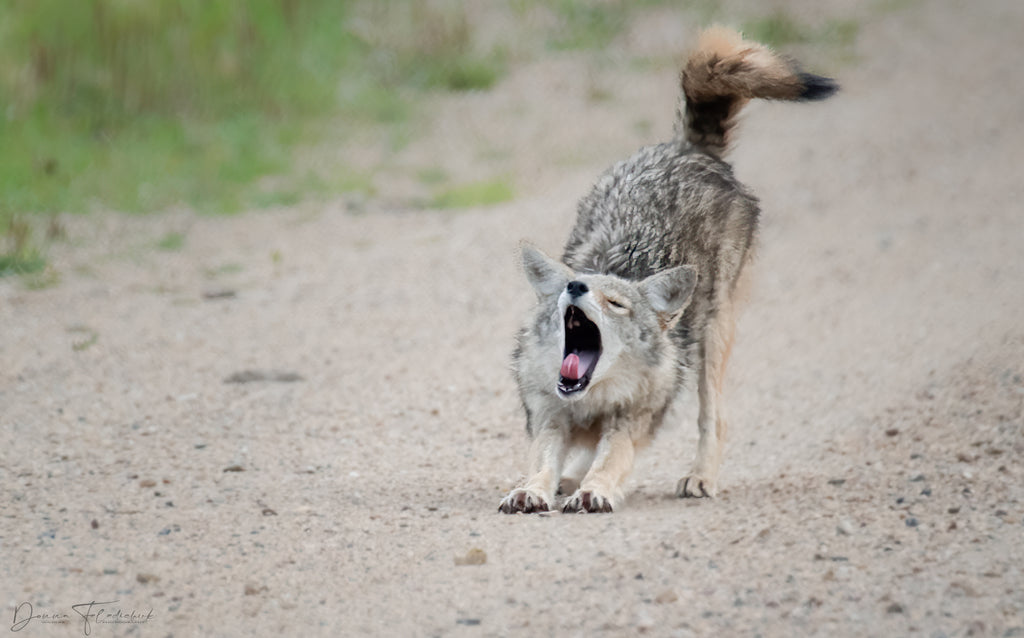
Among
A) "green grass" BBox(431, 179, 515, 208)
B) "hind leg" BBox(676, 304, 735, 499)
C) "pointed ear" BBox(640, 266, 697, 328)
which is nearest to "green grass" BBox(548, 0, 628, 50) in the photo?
"green grass" BBox(431, 179, 515, 208)

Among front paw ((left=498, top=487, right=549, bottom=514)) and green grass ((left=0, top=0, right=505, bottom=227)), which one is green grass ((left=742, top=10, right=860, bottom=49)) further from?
front paw ((left=498, top=487, right=549, bottom=514))

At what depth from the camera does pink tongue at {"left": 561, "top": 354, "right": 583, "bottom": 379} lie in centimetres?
521

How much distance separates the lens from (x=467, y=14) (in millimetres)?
17078

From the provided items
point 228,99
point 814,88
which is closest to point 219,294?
point 228,99

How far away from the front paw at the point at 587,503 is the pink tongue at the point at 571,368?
51 centimetres

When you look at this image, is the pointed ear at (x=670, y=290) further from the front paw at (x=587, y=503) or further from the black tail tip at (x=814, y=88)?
the black tail tip at (x=814, y=88)

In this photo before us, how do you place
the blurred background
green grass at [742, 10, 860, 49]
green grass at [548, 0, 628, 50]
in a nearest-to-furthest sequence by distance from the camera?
the blurred background
green grass at [742, 10, 860, 49]
green grass at [548, 0, 628, 50]

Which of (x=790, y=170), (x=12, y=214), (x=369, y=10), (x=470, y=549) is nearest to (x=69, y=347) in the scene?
(x=12, y=214)

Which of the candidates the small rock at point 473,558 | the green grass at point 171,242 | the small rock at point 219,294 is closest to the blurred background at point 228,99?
the green grass at point 171,242

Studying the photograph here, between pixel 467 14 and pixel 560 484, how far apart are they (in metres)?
12.6

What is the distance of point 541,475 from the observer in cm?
519

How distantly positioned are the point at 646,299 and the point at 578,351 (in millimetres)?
417

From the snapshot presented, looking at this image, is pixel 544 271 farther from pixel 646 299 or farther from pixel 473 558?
pixel 473 558

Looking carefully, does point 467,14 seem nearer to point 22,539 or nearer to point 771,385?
point 771,385
